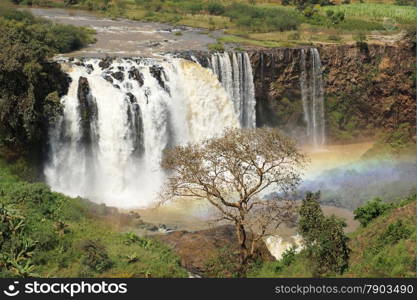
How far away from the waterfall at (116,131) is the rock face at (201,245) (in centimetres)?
508

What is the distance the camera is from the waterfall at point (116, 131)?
26.3 metres

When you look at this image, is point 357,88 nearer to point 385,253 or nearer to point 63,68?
point 63,68

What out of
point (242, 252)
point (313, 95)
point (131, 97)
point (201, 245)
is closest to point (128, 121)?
point (131, 97)

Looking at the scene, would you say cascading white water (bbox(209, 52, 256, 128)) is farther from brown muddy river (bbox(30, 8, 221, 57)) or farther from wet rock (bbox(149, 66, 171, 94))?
brown muddy river (bbox(30, 8, 221, 57))

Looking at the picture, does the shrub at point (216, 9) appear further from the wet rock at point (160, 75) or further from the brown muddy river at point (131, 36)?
the wet rock at point (160, 75)

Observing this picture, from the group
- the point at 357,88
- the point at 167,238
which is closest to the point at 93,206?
the point at 167,238

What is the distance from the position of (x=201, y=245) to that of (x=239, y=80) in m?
13.7

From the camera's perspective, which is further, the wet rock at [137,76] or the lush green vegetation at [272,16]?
the lush green vegetation at [272,16]

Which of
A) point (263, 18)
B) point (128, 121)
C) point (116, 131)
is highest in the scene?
point (263, 18)

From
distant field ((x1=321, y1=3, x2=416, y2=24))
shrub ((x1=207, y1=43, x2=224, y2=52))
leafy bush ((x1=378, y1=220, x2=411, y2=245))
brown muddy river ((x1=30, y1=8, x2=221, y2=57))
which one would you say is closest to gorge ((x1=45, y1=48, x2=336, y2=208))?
shrub ((x1=207, y1=43, x2=224, y2=52))

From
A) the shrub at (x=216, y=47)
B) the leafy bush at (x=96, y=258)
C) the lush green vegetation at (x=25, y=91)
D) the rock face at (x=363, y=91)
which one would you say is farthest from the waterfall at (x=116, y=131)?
the rock face at (x=363, y=91)

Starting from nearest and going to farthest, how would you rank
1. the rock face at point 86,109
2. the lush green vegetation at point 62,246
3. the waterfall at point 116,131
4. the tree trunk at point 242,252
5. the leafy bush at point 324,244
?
the leafy bush at point 324,244 → the lush green vegetation at point 62,246 → the tree trunk at point 242,252 → the waterfall at point 116,131 → the rock face at point 86,109

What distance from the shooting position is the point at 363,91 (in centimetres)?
3531

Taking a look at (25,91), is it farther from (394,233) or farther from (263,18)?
(263,18)
